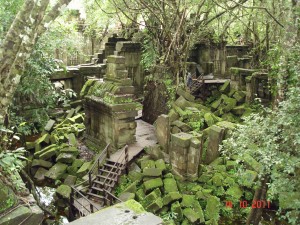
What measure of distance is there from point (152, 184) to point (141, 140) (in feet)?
10.9

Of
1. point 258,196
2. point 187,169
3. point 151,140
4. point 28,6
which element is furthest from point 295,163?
point 151,140

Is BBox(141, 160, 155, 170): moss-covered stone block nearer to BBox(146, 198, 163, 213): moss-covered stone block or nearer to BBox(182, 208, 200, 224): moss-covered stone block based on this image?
BBox(146, 198, 163, 213): moss-covered stone block

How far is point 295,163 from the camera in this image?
241 inches

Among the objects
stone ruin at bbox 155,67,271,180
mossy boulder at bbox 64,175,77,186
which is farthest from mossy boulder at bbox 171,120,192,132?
mossy boulder at bbox 64,175,77,186

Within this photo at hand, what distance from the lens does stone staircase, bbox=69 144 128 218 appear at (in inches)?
373

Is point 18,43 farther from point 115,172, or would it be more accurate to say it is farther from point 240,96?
point 240,96

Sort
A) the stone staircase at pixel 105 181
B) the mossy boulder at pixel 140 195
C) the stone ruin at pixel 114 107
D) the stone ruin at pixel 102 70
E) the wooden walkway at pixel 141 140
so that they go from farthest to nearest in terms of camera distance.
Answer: the stone ruin at pixel 102 70, the stone ruin at pixel 114 107, the wooden walkway at pixel 141 140, the stone staircase at pixel 105 181, the mossy boulder at pixel 140 195

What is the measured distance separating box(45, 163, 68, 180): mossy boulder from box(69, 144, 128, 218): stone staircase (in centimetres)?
155

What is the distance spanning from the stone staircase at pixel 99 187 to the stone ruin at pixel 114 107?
0.78m

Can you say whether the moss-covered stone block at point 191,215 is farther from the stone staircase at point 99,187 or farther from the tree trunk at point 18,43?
the tree trunk at point 18,43

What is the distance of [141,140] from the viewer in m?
13.0

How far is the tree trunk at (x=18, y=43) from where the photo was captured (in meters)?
4.70

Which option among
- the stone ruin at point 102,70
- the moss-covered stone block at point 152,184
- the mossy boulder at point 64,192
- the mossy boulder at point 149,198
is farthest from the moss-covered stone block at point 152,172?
the stone ruin at point 102,70

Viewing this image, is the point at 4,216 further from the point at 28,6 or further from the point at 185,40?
the point at 185,40
